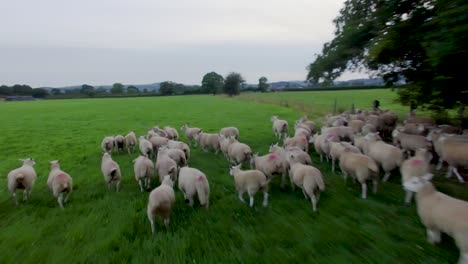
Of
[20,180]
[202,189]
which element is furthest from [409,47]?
[20,180]

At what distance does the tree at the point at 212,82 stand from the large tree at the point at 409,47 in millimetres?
100810

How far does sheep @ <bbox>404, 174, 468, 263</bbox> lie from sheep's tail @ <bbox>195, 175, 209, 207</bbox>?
403cm

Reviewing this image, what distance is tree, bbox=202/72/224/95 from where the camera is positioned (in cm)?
11700

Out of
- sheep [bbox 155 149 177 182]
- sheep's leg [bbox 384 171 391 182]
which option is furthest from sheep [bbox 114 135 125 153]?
sheep's leg [bbox 384 171 391 182]

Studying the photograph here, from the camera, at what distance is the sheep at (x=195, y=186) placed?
7.75m

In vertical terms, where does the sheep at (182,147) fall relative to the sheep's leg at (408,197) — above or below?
above

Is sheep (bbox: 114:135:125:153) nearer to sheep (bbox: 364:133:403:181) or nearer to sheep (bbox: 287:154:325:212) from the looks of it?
sheep (bbox: 287:154:325:212)

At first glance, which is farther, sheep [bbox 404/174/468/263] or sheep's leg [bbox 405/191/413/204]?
sheep's leg [bbox 405/191/413/204]

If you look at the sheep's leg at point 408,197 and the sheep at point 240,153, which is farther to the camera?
the sheep at point 240,153

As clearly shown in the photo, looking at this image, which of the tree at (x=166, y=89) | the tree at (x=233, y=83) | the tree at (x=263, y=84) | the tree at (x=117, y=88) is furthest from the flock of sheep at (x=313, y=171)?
the tree at (x=117, y=88)

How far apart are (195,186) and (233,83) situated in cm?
9044

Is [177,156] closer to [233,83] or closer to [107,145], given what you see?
[107,145]

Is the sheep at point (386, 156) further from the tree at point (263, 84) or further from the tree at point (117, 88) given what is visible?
the tree at point (117, 88)

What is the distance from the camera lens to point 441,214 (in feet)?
18.0
